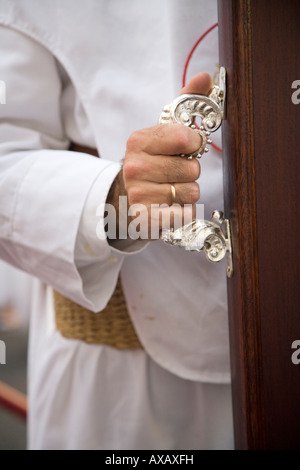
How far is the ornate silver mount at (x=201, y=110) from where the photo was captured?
0.54 meters

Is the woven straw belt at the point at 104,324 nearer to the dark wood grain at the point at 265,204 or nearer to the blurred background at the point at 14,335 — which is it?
the dark wood grain at the point at 265,204

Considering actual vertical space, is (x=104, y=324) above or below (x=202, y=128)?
below

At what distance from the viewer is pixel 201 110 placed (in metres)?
0.54

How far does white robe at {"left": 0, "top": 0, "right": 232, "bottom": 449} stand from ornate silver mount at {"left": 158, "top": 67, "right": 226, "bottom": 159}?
6.9 inches

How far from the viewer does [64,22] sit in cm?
80

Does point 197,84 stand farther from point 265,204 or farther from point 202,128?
→ point 265,204

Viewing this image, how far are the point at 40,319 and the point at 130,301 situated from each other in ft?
0.91

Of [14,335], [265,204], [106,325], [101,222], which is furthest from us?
[14,335]

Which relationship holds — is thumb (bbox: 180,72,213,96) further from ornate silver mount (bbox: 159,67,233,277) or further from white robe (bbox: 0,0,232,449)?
white robe (bbox: 0,0,232,449)

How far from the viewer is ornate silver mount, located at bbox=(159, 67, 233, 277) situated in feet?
1.77

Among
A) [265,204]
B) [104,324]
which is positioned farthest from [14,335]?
[265,204]

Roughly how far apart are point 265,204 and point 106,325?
465 millimetres

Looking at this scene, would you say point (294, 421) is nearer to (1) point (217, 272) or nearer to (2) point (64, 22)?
(1) point (217, 272)

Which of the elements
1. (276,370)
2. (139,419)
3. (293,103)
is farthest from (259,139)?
(139,419)
